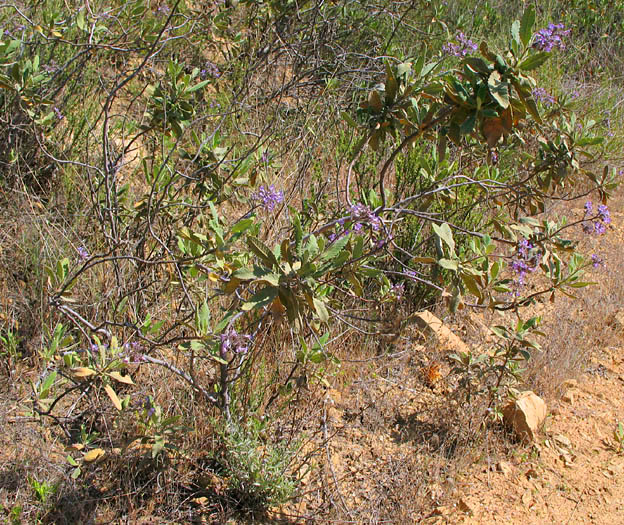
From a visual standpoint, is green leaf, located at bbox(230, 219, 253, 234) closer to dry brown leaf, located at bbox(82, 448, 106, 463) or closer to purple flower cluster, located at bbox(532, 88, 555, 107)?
dry brown leaf, located at bbox(82, 448, 106, 463)

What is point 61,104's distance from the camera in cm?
379

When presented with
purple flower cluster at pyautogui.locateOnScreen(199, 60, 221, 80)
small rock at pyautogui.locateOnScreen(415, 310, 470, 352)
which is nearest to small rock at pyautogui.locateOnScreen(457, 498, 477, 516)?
small rock at pyautogui.locateOnScreen(415, 310, 470, 352)

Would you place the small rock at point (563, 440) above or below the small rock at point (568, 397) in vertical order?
below

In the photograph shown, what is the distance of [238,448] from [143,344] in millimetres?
625

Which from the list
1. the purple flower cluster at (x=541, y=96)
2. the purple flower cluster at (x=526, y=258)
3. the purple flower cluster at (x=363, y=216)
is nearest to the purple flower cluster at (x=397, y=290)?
the purple flower cluster at (x=526, y=258)

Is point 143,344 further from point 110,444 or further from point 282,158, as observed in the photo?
point 282,158

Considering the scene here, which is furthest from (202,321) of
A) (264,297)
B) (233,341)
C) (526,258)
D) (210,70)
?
(210,70)

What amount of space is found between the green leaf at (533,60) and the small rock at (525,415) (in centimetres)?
159

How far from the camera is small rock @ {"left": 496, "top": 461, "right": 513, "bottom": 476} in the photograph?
2.76 metres

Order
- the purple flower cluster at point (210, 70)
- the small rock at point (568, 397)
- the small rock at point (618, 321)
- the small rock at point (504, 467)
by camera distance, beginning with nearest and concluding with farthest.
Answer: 1. the small rock at point (504, 467)
2. the small rock at point (568, 397)
3. the small rock at point (618, 321)
4. the purple flower cluster at point (210, 70)

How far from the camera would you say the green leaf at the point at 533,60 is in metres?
2.00

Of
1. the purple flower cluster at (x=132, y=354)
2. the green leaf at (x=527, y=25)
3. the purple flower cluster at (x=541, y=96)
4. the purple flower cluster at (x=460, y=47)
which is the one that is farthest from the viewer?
the purple flower cluster at (x=541, y=96)

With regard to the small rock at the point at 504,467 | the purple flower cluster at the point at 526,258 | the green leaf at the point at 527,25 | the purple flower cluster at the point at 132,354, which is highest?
the green leaf at the point at 527,25

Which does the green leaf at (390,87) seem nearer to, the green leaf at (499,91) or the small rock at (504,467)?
the green leaf at (499,91)
